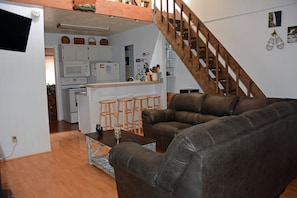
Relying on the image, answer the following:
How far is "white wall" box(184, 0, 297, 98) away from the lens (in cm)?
425

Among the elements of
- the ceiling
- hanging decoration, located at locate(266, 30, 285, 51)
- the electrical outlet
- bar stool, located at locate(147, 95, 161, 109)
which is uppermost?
the ceiling

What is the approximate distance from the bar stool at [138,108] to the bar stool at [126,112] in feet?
0.40

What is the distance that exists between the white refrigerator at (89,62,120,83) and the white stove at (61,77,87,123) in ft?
1.45

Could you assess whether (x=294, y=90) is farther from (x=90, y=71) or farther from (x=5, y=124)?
(x=90, y=71)

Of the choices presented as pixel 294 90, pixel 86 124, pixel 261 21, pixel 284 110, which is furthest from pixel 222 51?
pixel 86 124

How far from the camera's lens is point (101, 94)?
5.10 metres

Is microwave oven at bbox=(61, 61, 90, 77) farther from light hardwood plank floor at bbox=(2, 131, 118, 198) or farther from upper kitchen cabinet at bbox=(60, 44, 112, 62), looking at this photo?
light hardwood plank floor at bbox=(2, 131, 118, 198)

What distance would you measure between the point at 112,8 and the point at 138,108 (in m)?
2.23

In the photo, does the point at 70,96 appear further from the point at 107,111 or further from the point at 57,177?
the point at 57,177

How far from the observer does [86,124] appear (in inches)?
207

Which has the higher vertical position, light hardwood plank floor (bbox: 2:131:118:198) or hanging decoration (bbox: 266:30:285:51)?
hanging decoration (bbox: 266:30:285:51)

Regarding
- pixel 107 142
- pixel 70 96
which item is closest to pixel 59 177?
pixel 107 142

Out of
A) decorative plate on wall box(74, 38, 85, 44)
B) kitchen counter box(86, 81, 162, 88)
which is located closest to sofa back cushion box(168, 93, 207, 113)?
kitchen counter box(86, 81, 162, 88)

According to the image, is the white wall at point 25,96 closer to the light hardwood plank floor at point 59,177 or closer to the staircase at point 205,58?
the light hardwood plank floor at point 59,177
